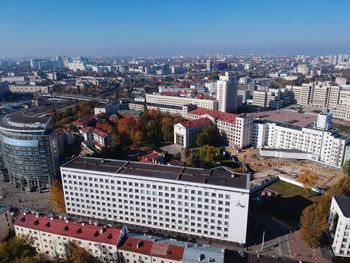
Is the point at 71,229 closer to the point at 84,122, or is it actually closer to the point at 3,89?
the point at 84,122

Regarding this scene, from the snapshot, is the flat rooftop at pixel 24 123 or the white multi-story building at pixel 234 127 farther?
the white multi-story building at pixel 234 127

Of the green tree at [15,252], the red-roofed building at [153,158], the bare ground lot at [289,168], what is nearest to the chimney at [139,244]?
the green tree at [15,252]

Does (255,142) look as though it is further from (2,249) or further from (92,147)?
(2,249)

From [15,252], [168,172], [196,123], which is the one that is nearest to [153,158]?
[168,172]

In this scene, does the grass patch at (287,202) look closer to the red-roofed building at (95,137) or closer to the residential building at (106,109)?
the red-roofed building at (95,137)

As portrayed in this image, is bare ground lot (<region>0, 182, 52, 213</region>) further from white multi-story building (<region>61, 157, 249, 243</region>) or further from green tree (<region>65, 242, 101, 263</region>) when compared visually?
green tree (<region>65, 242, 101, 263</region>)
